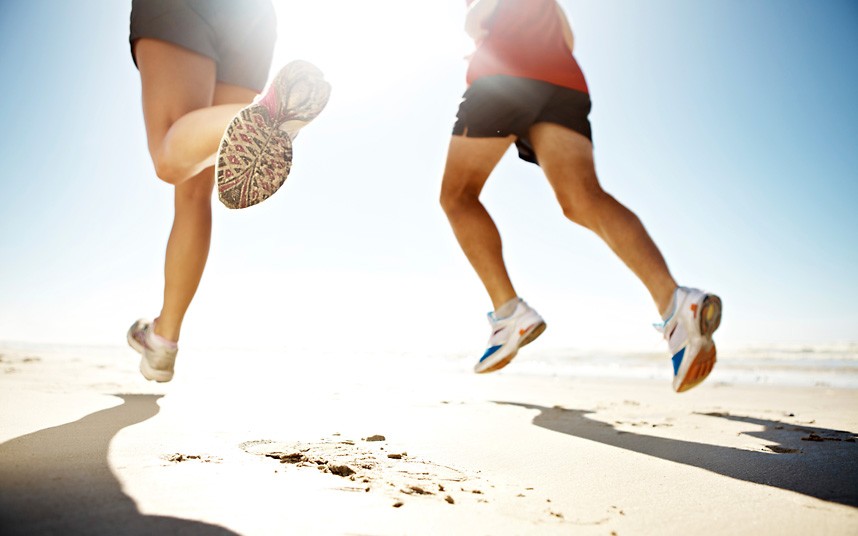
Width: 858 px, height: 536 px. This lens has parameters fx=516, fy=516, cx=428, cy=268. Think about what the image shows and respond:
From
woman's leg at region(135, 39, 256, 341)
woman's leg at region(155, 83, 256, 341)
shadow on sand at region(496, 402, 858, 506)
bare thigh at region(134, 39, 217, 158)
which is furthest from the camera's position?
woman's leg at region(155, 83, 256, 341)

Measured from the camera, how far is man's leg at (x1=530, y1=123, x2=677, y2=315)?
5.68ft

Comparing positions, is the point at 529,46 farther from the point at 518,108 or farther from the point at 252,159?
the point at 252,159

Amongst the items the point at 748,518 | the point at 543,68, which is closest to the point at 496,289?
the point at 543,68

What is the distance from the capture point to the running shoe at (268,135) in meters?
1.41

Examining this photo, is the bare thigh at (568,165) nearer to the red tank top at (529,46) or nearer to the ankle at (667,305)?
the red tank top at (529,46)

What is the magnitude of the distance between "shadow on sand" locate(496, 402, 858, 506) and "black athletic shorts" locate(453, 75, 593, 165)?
3.76ft

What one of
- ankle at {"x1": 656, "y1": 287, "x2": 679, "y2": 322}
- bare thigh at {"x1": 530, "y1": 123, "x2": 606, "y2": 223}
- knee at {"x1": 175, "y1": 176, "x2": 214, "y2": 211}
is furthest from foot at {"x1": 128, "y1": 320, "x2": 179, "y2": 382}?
ankle at {"x1": 656, "y1": 287, "x2": 679, "y2": 322}

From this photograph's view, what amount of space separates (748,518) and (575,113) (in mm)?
1556

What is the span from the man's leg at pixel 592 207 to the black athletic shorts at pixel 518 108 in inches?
1.9

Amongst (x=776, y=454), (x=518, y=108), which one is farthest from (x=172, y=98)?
(x=776, y=454)

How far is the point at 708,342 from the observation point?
1579mm

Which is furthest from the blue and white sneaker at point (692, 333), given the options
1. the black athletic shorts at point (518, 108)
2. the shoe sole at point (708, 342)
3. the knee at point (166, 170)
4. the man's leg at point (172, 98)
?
the knee at point (166, 170)

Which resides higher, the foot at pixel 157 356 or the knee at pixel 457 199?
the knee at pixel 457 199

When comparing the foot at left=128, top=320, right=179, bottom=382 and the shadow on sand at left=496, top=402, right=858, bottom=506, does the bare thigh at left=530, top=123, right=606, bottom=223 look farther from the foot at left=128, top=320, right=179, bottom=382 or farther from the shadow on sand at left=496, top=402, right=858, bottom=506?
the foot at left=128, top=320, right=179, bottom=382
